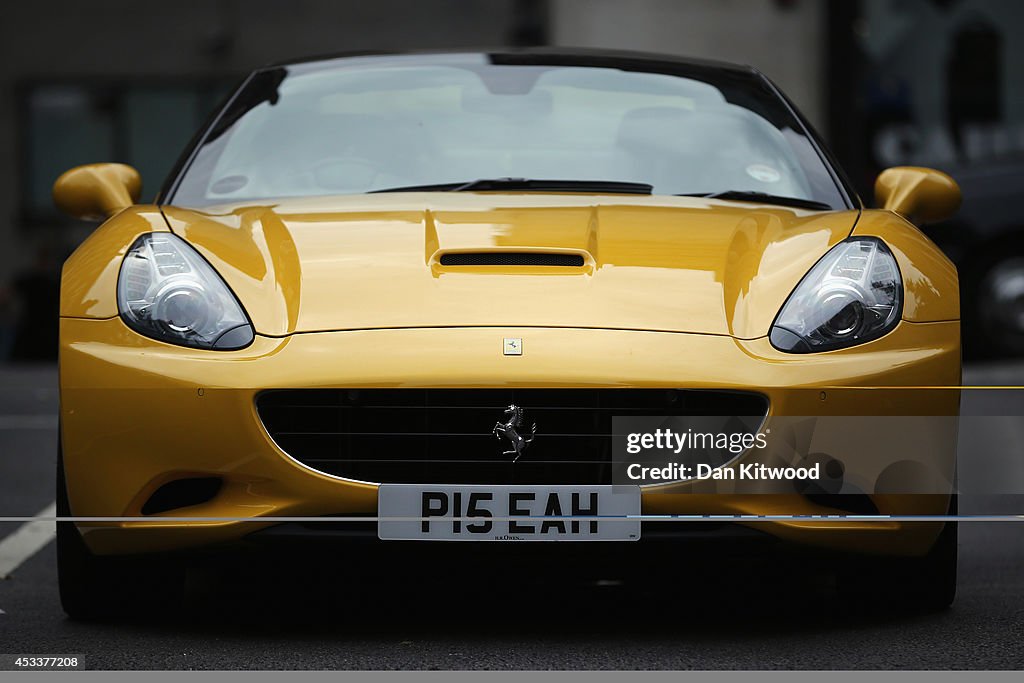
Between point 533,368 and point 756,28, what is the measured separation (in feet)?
39.0

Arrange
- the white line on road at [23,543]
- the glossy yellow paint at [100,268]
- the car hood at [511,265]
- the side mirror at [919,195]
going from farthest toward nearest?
the white line on road at [23,543] < the side mirror at [919,195] < the glossy yellow paint at [100,268] < the car hood at [511,265]

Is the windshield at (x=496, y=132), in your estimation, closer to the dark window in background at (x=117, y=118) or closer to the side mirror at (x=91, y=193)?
the side mirror at (x=91, y=193)

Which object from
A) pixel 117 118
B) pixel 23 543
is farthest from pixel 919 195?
pixel 117 118

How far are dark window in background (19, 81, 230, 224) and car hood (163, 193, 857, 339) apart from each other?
11.9 metres

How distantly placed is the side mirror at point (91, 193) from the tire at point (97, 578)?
3.36 ft

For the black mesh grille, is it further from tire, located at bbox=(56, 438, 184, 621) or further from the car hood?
tire, located at bbox=(56, 438, 184, 621)

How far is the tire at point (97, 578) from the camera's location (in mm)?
3955

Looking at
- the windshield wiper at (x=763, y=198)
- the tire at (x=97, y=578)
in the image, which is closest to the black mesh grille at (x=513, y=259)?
the windshield wiper at (x=763, y=198)

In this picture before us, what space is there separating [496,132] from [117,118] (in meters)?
11.6

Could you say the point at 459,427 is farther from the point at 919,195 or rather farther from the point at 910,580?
the point at 919,195

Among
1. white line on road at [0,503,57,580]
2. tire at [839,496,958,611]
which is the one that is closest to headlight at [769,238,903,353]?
tire at [839,496,958,611]

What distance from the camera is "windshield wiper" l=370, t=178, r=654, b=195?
15.2 feet

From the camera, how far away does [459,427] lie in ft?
12.1

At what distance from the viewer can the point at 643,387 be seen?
3.64 meters
